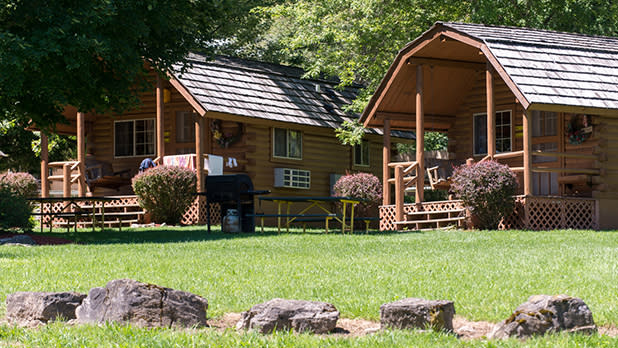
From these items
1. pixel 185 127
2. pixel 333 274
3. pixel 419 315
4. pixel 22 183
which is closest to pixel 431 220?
pixel 185 127

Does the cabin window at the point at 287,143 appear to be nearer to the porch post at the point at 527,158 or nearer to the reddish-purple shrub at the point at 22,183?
the reddish-purple shrub at the point at 22,183

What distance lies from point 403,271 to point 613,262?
131 inches

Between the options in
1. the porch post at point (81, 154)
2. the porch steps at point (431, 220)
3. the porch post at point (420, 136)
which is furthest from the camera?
the porch post at point (81, 154)

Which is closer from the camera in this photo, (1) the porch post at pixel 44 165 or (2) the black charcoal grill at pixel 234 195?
(2) the black charcoal grill at pixel 234 195

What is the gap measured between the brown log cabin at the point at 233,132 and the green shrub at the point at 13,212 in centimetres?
644

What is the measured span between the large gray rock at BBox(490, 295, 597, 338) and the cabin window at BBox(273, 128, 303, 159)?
78.6ft

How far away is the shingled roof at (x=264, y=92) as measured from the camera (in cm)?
2938

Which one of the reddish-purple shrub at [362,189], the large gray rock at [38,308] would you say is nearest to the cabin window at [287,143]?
the reddish-purple shrub at [362,189]

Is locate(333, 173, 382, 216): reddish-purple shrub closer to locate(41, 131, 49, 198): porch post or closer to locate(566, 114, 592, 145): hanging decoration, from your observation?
locate(566, 114, 592, 145): hanging decoration

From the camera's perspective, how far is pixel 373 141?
3631cm

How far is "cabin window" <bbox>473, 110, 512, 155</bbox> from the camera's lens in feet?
94.0

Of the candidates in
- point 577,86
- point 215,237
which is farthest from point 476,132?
point 215,237

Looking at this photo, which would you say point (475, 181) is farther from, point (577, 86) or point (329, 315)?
point (329, 315)

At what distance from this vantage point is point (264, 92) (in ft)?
105
